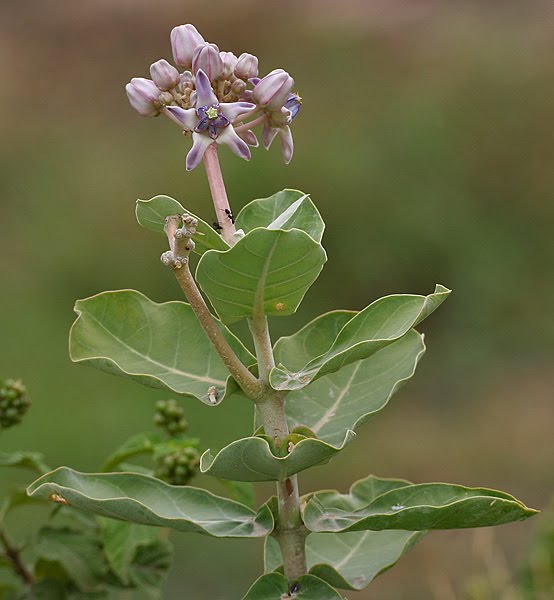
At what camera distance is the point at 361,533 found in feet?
4.48

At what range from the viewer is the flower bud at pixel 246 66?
1193 mm

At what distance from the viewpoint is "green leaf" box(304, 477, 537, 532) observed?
1.07 m

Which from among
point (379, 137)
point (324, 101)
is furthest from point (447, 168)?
point (324, 101)

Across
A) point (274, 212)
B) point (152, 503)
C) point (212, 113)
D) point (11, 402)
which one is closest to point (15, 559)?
point (11, 402)

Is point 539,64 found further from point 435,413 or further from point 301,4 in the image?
point 435,413

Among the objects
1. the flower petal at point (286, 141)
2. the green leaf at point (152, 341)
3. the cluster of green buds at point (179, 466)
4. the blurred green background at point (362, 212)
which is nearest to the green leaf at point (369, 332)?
the green leaf at point (152, 341)

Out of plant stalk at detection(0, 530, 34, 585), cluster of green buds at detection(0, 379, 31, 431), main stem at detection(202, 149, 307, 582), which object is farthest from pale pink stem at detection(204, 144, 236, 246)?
plant stalk at detection(0, 530, 34, 585)

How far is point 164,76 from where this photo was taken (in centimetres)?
116

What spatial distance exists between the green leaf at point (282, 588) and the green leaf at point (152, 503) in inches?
2.0

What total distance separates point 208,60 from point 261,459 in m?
0.44

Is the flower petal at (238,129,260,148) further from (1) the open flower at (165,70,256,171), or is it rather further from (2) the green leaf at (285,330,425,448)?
(2) the green leaf at (285,330,425,448)

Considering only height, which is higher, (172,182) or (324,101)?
(324,101)

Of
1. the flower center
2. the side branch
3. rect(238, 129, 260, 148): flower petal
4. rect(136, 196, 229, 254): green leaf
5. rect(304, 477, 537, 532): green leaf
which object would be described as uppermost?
rect(238, 129, 260, 148): flower petal

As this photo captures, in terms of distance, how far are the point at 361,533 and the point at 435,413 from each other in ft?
12.9
